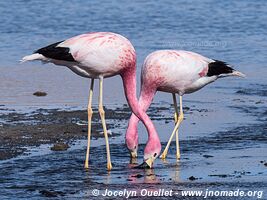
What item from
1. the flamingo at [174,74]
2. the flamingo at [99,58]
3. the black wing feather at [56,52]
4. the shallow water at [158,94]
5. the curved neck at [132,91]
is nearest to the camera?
the shallow water at [158,94]

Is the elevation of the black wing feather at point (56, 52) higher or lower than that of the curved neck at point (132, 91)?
higher

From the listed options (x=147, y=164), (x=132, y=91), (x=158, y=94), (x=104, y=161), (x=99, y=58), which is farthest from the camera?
(x=158, y=94)

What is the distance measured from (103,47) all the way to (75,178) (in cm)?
171

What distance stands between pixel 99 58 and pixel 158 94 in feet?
15.8

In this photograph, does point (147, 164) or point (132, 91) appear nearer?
point (147, 164)

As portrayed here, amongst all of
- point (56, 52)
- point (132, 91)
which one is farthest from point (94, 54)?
point (132, 91)

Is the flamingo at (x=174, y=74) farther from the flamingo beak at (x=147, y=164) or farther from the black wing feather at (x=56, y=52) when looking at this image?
the black wing feather at (x=56, y=52)

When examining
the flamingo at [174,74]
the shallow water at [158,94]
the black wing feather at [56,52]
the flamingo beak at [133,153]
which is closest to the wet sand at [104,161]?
the shallow water at [158,94]

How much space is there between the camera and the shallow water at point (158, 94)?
9641 millimetres

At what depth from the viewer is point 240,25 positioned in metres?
23.5

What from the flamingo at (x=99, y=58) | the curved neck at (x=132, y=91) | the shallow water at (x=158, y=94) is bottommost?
the shallow water at (x=158, y=94)

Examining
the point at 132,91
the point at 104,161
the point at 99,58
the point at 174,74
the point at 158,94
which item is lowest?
the point at 158,94

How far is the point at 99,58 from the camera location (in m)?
10.5

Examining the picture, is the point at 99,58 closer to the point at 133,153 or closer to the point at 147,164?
the point at 133,153
